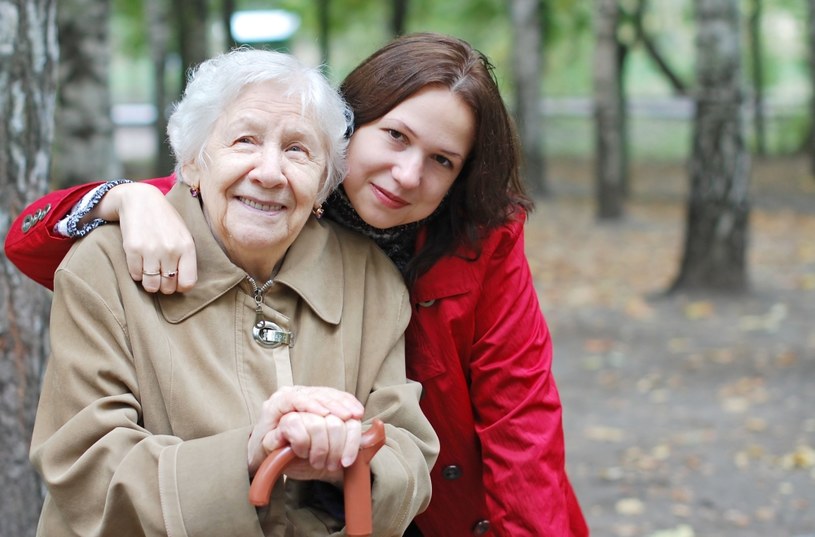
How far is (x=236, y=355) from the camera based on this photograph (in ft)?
7.62

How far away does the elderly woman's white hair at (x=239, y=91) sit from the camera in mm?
2363

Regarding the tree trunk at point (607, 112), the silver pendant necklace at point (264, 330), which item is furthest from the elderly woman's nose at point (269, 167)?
the tree trunk at point (607, 112)

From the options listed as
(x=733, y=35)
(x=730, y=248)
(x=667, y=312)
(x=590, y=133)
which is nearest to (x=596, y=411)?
(x=667, y=312)

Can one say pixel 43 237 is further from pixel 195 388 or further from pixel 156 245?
pixel 195 388

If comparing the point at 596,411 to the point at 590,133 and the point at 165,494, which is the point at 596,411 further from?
the point at 590,133

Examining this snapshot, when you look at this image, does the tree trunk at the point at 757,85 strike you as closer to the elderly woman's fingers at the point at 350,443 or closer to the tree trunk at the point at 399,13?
the tree trunk at the point at 399,13

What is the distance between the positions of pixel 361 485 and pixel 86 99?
6920 mm

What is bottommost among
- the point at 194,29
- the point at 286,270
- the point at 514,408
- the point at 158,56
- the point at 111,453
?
the point at 514,408

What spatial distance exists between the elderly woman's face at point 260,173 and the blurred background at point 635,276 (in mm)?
356

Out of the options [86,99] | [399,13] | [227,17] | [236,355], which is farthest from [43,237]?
[399,13]

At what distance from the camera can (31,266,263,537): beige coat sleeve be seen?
2072 mm

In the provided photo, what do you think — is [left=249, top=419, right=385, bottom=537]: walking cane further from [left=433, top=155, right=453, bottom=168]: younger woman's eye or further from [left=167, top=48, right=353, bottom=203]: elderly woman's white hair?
[left=433, top=155, right=453, bottom=168]: younger woman's eye

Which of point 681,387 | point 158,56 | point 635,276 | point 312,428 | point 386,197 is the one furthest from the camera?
point 158,56

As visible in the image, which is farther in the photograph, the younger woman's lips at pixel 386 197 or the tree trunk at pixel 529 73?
the tree trunk at pixel 529 73
